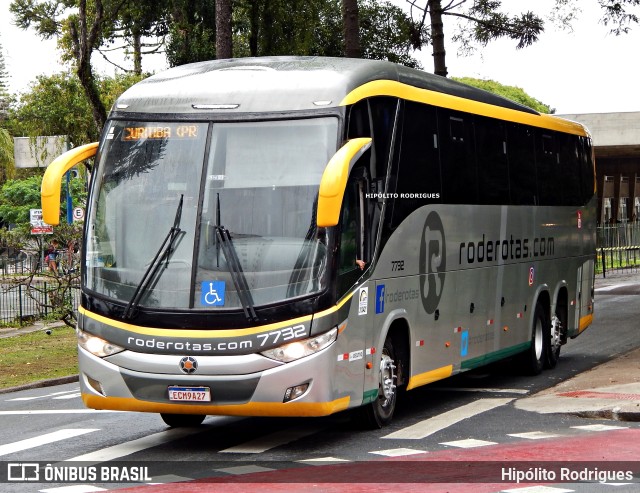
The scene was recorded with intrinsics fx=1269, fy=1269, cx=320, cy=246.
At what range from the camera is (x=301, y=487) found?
980 centimetres

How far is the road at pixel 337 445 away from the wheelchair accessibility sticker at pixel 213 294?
1413mm

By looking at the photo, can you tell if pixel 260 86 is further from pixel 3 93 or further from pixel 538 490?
pixel 3 93

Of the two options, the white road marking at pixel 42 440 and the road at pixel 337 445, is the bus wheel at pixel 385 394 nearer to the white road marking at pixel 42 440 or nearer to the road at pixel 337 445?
the road at pixel 337 445

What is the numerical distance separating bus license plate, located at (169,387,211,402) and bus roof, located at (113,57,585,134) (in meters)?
2.62

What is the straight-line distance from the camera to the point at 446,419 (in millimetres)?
14016

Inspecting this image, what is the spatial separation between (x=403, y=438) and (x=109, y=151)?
402 centimetres

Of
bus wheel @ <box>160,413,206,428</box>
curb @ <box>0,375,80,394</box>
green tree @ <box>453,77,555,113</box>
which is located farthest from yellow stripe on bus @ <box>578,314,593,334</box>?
green tree @ <box>453,77,555,113</box>

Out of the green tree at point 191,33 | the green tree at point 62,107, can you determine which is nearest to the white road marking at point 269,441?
the green tree at point 191,33

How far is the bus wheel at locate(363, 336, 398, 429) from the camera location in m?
12.9

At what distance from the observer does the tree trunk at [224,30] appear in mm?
26250

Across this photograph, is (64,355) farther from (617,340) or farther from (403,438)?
(403,438)

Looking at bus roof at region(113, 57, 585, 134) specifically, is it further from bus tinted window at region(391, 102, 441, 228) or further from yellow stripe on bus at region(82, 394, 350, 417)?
yellow stripe on bus at region(82, 394, 350, 417)

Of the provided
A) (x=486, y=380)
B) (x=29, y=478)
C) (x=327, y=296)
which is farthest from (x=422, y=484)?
(x=486, y=380)

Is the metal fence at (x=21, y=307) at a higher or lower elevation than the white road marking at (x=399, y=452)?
lower
